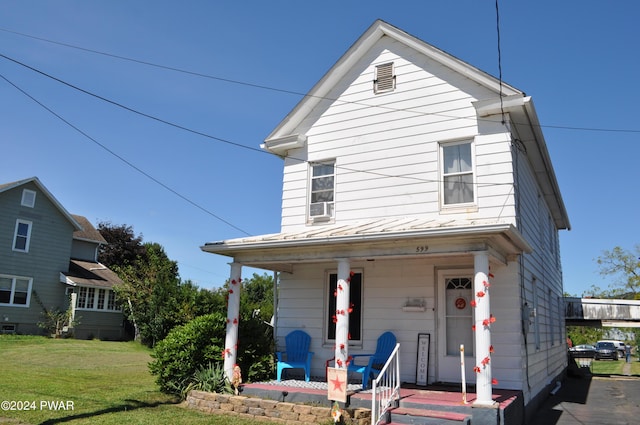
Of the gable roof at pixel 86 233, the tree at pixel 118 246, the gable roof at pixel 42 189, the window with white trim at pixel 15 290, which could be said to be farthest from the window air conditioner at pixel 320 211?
the tree at pixel 118 246

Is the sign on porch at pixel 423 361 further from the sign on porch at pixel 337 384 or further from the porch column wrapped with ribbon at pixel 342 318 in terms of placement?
the sign on porch at pixel 337 384

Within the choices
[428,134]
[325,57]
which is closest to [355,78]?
[325,57]

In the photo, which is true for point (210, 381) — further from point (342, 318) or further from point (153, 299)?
point (153, 299)

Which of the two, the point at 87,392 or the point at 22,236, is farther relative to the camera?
the point at 22,236

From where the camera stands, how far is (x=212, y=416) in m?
8.74

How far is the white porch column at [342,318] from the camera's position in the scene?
8633 millimetres

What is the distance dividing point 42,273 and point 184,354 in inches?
747

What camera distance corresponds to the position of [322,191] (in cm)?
1191

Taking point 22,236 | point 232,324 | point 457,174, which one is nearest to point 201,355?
point 232,324

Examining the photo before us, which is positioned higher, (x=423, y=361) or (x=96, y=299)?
(x=96, y=299)

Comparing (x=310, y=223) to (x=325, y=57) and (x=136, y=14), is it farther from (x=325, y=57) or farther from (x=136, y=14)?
(x=136, y=14)

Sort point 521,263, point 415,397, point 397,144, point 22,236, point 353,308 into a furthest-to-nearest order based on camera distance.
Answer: point 22,236 → point 397,144 → point 353,308 → point 521,263 → point 415,397

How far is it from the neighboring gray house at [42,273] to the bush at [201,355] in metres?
17.7

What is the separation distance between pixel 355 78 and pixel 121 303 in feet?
67.8
